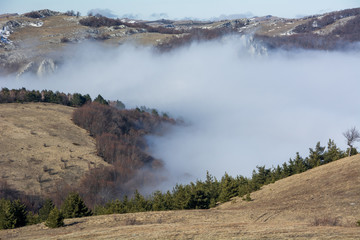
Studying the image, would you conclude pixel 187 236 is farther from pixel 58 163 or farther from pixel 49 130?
pixel 49 130

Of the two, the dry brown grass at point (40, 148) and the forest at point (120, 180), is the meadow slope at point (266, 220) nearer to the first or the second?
the forest at point (120, 180)

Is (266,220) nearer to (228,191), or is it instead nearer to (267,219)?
(267,219)

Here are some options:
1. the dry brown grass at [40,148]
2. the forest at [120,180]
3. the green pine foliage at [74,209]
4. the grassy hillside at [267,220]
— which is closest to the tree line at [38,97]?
the forest at [120,180]

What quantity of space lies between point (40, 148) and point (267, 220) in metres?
77.9

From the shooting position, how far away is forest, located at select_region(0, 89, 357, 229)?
132 feet

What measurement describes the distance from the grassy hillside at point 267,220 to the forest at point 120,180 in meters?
3.07

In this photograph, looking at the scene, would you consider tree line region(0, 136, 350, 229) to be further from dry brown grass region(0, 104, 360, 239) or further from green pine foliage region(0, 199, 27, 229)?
dry brown grass region(0, 104, 360, 239)

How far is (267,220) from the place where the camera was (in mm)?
30734

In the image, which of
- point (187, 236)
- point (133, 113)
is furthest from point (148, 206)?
point (133, 113)

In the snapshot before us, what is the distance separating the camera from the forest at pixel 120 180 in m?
40.1

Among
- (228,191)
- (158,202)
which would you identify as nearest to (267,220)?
(158,202)

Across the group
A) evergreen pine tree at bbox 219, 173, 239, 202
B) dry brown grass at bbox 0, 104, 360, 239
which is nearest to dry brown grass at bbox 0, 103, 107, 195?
evergreen pine tree at bbox 219, 173, 239, 202

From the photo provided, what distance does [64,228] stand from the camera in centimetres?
3178

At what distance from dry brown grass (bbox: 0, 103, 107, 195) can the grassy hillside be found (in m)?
52.1
